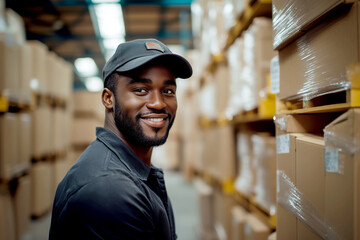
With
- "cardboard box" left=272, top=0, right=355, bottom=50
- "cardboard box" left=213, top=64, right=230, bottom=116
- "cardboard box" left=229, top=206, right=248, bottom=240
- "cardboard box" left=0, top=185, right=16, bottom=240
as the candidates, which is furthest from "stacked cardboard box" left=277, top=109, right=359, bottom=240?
"cardboard box" left=0, top=185, right=16, bottom=240

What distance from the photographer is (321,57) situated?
3.90 feet

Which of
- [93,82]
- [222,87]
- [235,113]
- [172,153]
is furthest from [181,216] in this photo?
[93,82]

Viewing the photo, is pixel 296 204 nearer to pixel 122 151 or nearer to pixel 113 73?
pixel 122 151

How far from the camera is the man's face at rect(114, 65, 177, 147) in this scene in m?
1.47

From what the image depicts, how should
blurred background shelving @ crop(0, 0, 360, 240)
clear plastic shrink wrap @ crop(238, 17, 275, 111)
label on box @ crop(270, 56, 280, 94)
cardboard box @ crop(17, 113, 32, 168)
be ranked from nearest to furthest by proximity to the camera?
blurred background shelving @ crop(0, 0, 360, 240) → label on box @ crop(270, 56, 280, 94) → clear plastic shrink wrap @ crop(238, 17, 275, 111) → cardboard box @ crop(17, 113, 32, 168)

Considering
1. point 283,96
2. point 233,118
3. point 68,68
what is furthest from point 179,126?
point 283,96

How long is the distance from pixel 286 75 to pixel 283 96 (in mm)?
114

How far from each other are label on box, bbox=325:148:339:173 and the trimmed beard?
778 millimetres

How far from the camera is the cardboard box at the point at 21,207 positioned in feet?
12.6

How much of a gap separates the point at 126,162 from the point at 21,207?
3.23m

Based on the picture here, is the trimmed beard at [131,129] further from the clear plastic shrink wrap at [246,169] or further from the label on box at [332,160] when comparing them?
the clear plastic shrink wrap at [246,169]

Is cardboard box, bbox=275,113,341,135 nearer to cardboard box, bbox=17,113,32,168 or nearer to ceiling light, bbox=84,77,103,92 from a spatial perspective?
cardboard box, bbox=17,113,32,168

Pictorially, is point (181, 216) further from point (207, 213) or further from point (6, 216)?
point (6, 216)

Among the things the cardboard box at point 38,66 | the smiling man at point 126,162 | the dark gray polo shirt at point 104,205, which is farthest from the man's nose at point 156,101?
the cardboard box at point 38,66
